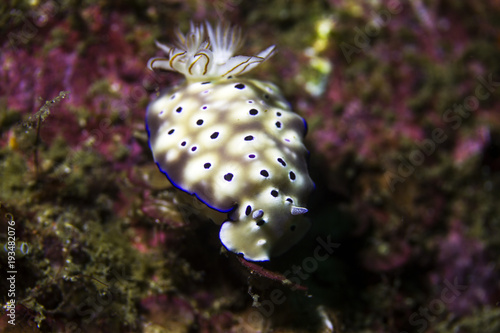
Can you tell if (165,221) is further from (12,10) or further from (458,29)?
(458,29)

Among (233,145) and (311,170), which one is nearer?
(233,145)

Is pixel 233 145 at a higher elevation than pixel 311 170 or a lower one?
higher

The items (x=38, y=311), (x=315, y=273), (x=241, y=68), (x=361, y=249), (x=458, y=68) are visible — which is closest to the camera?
(x=38, y=311)

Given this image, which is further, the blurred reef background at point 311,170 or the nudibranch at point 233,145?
the blurred reef background at point 311,170

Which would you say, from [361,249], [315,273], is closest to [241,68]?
[315,273]
